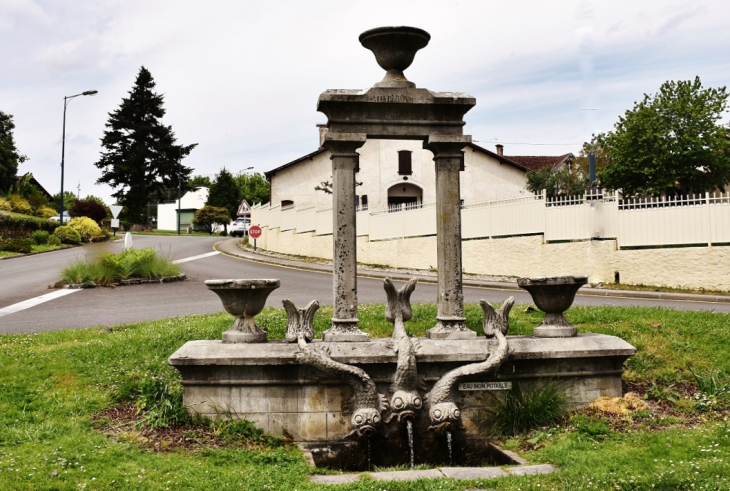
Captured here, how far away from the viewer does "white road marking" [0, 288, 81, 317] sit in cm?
1321

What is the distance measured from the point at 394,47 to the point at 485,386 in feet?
11.9

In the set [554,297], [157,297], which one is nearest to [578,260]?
[157,297]

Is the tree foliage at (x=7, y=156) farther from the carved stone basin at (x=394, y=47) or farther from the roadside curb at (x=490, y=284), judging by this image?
the carved stone basin at (x=394, y=47)

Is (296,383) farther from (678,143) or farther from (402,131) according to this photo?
(678,143)

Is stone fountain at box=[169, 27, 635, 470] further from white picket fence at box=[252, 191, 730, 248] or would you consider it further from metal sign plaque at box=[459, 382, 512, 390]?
white picket fence at box=[252, 191, 730, 248]

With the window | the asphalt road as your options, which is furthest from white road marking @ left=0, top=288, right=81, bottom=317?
the window

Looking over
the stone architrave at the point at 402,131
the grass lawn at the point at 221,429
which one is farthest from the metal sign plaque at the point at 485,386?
the stone architrave at the point at 402,131

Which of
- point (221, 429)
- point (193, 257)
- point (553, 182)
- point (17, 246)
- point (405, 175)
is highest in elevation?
point (405, 175)

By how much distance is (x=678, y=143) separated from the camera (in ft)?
104

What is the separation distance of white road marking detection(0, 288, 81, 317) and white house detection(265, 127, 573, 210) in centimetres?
2120

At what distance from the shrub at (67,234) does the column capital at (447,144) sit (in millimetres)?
31118

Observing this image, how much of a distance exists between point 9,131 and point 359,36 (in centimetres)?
6167

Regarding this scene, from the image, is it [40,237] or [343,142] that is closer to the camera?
[343,142]

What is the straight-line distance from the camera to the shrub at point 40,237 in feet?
107
